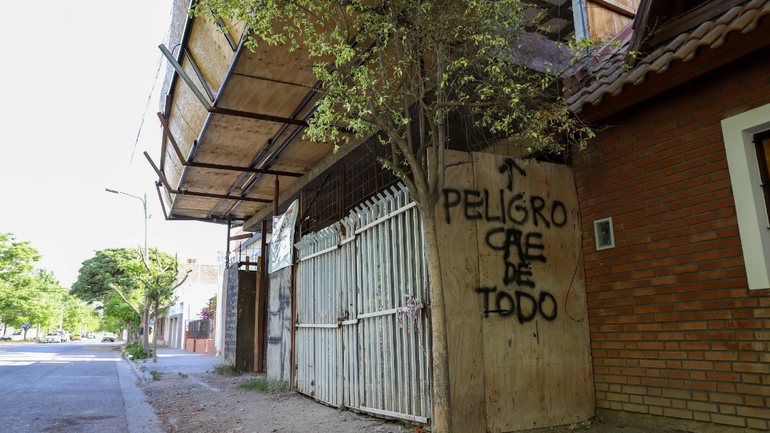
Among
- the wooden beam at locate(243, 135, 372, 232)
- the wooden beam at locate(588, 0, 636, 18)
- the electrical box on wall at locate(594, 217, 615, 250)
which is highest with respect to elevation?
the wooden beam at locate(588, 0, 636, 18)

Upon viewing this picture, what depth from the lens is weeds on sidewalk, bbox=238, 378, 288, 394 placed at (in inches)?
Answer: 379

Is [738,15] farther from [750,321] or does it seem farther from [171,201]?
[171,201]

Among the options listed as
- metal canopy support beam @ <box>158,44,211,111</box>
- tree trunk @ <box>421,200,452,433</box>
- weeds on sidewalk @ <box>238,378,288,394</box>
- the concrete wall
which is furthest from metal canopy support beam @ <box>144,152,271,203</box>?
tree trunk @ <box>421,200,452,433</box>

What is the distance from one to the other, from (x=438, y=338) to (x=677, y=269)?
8.20 ft

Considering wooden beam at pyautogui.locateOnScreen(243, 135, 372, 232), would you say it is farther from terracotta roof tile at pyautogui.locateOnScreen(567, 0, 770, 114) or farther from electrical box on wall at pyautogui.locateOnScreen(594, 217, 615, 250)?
electrical box on wall at pyautogui.locateOnScreen(594, 217, 615, 250)

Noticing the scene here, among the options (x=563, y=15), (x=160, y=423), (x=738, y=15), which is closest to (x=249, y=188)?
(x=160, y=423)

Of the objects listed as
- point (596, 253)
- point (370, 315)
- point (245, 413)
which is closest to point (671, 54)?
point (596, 253)

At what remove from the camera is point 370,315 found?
6.87 meters

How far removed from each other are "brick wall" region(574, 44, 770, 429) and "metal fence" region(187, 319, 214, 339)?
26.1m

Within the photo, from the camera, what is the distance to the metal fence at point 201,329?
28.9 m

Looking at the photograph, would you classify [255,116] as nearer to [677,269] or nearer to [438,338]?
[438,338]

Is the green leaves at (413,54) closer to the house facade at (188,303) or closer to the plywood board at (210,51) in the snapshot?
the plywood board at (210,51)

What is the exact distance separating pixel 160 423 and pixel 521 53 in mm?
7046

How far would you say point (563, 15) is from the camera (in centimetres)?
1025
